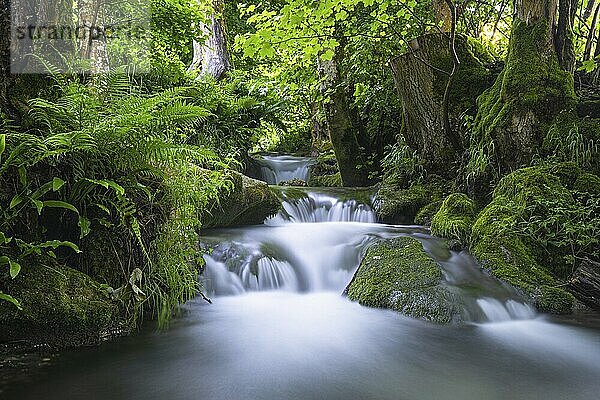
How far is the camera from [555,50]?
6.62 metres

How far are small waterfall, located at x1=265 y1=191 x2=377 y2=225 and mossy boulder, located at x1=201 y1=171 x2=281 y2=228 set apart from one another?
3.55 ft

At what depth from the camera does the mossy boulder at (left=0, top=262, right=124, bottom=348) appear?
2490 millimetres

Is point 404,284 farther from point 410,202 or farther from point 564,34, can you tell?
point 564,34

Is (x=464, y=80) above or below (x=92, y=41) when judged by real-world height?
above

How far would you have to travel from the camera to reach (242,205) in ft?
20.7

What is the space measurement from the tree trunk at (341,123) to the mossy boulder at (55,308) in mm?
Answer: 7771

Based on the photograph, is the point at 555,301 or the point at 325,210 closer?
the point at 555,301

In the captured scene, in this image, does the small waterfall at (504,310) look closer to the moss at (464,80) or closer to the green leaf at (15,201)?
the green leaf at (15,201)

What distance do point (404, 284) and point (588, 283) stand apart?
1.59 m

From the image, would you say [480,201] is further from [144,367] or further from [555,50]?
[144,367]

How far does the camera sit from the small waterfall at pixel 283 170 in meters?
12.5

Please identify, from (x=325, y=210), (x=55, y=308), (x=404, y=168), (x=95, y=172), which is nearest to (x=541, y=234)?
(x=404, y=168)

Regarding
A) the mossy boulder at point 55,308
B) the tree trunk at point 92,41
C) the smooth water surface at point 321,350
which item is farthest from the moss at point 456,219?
the tree trunk at point 92,41

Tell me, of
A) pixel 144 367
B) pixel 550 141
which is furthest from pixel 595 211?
pixel 144 367
